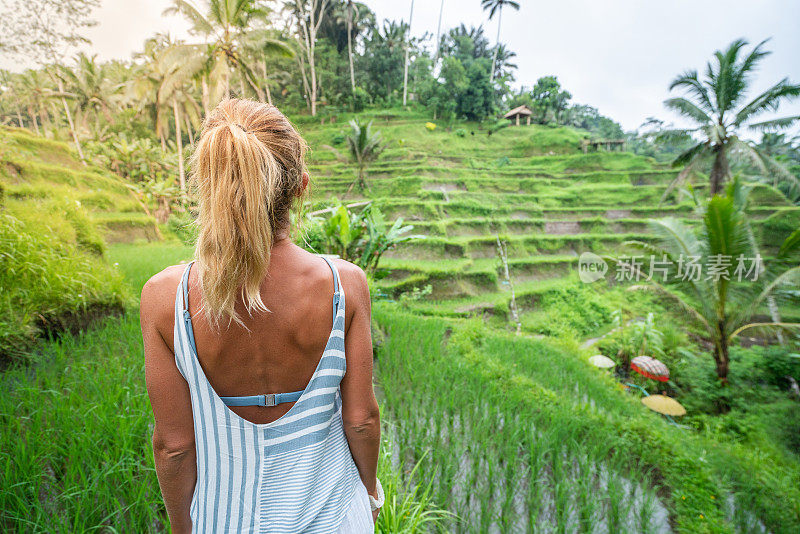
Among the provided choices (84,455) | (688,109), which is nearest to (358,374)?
(84,455)

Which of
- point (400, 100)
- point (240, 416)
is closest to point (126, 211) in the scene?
point (240, 416)

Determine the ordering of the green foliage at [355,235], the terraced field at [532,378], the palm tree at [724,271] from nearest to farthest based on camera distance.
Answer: the terraced field at [532,378] < the green foliage at [355,235] < the palm tree at [724,271]

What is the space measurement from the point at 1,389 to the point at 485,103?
22637 millimetres

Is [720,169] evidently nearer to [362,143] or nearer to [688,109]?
[688,109]

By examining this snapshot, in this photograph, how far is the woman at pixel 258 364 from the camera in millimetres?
633

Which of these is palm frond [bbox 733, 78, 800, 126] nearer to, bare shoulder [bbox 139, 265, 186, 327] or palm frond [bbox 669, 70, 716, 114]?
palm frond [bbox 669, 70, 716, 114]

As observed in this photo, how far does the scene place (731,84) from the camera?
8.95m

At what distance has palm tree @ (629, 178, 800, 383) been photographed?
4.34 meters

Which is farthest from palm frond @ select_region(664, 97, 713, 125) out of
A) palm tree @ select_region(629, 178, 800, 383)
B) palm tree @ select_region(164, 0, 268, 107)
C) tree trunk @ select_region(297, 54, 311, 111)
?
tree trunk @ select_region(297, 54, 311, 111)

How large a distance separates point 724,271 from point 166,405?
611 centimetres

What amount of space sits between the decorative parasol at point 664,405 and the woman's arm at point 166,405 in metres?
5.59

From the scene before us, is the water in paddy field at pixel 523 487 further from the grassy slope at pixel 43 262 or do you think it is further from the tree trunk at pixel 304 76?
the tree trunk at pixel 304 76

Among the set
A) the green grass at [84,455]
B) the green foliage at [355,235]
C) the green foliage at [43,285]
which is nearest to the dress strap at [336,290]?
the green grass at [84,455]

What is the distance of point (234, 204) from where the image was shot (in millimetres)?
583
